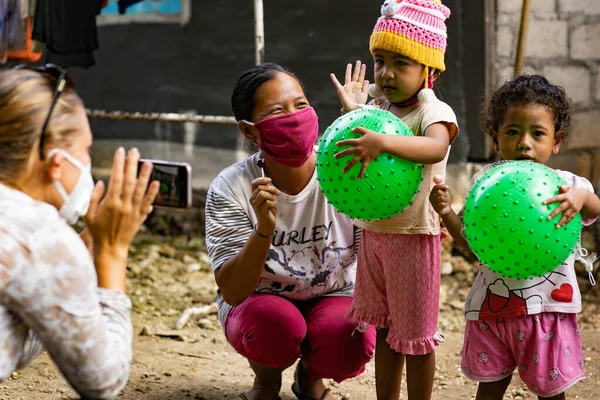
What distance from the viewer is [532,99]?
2959 mm

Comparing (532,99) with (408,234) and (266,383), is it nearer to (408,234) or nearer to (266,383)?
(408,234)

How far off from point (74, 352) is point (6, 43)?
16.7ft

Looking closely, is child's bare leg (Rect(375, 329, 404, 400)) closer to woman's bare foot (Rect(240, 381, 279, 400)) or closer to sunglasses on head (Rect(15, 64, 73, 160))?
woman's bare foot (Rect(240, 381, 279, 400))

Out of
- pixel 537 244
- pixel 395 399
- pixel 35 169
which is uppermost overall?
pixel 35 169

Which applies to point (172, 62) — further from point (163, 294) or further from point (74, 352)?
point (74, 352)

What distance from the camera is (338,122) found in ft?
9.30

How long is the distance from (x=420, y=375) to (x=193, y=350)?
1.85 m

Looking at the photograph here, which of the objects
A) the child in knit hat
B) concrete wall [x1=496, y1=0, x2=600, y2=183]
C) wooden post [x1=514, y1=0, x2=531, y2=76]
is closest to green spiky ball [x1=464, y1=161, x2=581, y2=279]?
the child in knit hat

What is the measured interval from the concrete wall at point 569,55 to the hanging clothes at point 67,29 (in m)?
3.07

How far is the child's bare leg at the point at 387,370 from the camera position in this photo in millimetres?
3305

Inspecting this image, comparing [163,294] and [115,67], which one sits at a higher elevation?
[115,67]

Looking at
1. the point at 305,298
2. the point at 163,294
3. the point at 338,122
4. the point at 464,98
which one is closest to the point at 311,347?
the point at 305,298

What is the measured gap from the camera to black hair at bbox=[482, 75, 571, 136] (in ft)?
9.73

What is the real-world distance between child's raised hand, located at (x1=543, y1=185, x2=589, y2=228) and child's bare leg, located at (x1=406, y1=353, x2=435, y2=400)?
858 mm
